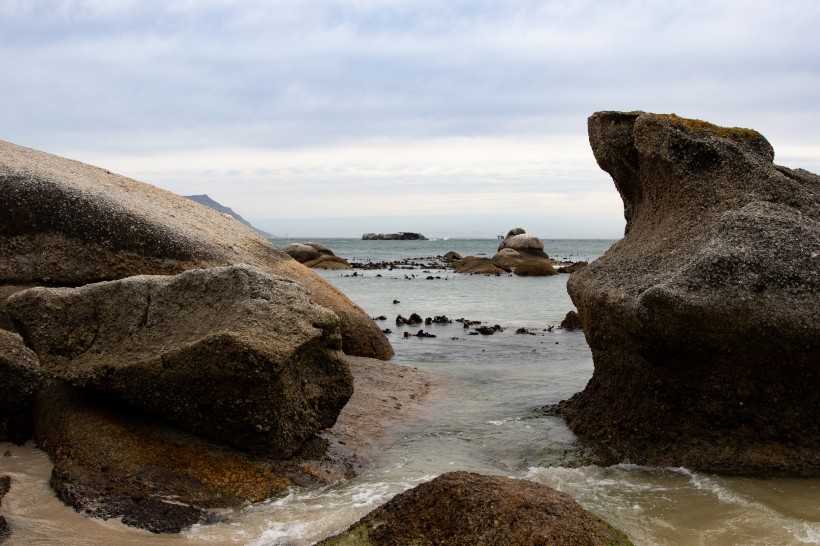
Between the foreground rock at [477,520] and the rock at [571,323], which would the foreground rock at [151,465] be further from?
the rock at [571,323]

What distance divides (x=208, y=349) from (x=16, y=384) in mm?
1904

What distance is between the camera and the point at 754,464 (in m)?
6.35

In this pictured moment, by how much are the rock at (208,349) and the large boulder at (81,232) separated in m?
1.98

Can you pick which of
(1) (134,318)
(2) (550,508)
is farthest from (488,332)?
(2) (550,508)

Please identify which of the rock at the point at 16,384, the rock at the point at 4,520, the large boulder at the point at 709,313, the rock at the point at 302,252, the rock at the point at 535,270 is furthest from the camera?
the rock at the point at 302,252

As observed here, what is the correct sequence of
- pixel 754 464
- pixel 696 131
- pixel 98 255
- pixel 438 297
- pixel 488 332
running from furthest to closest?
pixel 438 297
pixel 488 332
pixel 98 255
pixel 696 131
pixel 754 464

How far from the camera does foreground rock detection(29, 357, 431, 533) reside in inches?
210

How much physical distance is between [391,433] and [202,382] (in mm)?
2571

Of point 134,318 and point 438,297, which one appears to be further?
point 438,297

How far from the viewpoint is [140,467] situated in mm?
5727

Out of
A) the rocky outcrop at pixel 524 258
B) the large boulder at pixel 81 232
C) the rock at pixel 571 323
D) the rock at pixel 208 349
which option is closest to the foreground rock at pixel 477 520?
the rock at pixel 208 349

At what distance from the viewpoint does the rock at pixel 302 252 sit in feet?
137

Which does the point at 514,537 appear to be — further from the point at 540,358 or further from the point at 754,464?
the point at 540,358

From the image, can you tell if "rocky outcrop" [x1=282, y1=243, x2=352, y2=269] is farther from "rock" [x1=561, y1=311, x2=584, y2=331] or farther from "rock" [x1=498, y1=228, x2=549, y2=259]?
"rock" [x1=561, y1=311, x2=584, y2=331]
